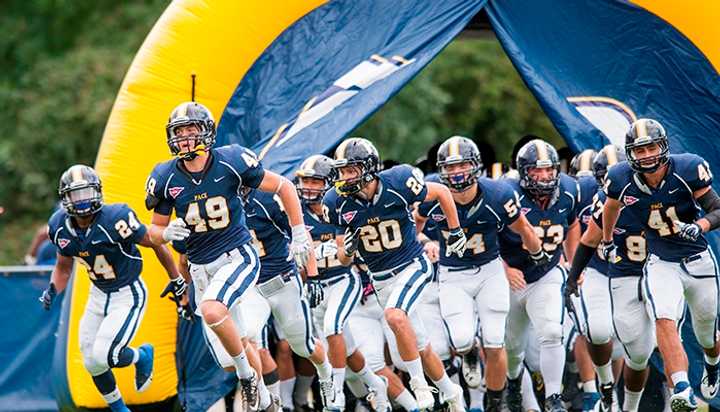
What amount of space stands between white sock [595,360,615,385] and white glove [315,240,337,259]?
6.84 feet

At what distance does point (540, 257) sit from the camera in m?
9.77

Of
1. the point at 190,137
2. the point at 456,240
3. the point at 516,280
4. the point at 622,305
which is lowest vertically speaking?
the point at 622,305

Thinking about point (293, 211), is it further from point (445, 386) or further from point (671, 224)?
point (671, 224)

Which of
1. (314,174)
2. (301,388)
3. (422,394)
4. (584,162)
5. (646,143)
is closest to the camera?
(646,143)

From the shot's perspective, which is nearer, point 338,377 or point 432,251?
point 338,377

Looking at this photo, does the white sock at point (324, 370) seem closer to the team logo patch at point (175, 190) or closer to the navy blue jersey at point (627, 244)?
the team logo patch at point (175, 190)

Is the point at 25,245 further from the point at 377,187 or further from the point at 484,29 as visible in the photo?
the point at 377,187

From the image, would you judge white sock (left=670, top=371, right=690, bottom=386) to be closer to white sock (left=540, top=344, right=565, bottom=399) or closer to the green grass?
white sock (left=540, top=344, right=565, bottom=399)

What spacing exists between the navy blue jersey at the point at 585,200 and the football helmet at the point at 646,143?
154 cm

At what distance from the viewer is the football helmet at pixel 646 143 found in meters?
8.95

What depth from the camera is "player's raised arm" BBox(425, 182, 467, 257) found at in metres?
9.48

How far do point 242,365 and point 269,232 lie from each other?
5.22ft

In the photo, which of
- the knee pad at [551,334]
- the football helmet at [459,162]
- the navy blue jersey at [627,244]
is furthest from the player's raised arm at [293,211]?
the navy blue jersey at [627,244]

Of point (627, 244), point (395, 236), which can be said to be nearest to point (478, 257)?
point (395, 236)
